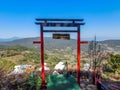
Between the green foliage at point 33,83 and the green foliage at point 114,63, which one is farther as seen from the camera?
the green foliage at point 114,63

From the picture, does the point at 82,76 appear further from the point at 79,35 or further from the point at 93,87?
the point at 79,35

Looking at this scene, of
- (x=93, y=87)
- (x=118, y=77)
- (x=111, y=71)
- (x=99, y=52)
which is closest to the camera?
(x=93, y=87)

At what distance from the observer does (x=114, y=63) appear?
18312 millimetres

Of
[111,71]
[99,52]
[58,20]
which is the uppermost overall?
[58,20]

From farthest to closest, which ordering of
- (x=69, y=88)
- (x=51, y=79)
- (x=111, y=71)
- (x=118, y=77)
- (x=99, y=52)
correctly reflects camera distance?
(x=111, y=71), (x=118, y=77), (x=99, y=52), (x=51, y=79), (x=69, y=88)

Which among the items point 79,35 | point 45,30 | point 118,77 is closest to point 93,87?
point 79,35

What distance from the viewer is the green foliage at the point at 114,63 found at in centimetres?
1805

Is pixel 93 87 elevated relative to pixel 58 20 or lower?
lower

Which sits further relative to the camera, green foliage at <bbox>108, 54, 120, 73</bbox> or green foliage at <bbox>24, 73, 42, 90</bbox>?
green foliage at <bbox>108, 54, 120, 73</bbox>

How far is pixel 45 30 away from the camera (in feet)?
34.5

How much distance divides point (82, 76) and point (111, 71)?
224 inches

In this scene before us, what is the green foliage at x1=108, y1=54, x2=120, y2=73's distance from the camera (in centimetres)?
1805

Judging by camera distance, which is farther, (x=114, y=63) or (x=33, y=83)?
(x=114, y=63)

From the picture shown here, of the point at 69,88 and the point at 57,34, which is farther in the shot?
the point at 57,34
